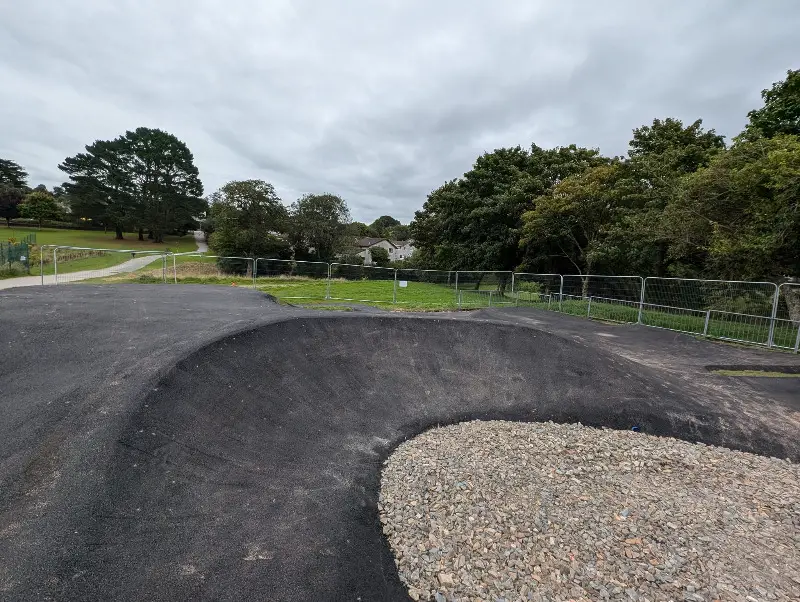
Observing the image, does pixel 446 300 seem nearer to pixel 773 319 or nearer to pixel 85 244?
pixel 773 319

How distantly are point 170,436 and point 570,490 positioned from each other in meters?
4.74

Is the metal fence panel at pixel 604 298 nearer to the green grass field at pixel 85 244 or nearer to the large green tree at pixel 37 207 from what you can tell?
the green grass field at pixel 85 244

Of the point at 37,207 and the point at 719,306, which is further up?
the point at 37,207

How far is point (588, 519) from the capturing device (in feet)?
12.4

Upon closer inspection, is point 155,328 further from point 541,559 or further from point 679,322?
point 679,322

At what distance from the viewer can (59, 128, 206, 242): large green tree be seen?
4466 cm

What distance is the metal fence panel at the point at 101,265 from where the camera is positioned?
1541cm

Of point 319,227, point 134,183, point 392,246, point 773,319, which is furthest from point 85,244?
point 773,319

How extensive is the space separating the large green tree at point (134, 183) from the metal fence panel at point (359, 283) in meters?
37.8

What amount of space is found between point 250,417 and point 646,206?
20.5 meters

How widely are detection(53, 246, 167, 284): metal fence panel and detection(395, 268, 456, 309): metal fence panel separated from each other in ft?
37.3

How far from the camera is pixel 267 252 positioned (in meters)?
31.2

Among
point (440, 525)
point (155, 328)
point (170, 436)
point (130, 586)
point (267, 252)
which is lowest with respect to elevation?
point (440, 525)

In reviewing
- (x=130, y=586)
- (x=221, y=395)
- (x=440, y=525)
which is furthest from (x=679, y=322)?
(x=130, y=586)
